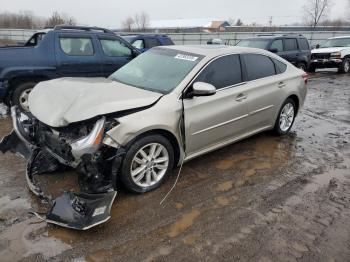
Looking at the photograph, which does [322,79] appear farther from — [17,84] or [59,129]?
[59,129]

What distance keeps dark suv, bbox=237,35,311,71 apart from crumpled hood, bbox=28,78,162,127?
9846 mm

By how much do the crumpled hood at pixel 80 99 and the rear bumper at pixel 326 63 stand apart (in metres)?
14.3

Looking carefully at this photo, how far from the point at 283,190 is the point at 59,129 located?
9.09 ft

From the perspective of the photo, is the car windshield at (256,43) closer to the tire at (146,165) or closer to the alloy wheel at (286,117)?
the alloy wheel at (286,117)

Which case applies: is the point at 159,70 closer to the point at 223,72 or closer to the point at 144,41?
the point at 223,72

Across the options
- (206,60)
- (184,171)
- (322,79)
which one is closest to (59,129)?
(184,171)

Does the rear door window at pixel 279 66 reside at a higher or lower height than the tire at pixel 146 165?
higher

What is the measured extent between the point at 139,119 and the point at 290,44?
39.0ft

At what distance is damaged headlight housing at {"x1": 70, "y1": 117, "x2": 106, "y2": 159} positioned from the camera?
132 inches

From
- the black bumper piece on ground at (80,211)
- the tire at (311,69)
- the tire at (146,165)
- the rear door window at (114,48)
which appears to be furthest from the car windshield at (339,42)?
the black bumper piece on ground at (80,211)

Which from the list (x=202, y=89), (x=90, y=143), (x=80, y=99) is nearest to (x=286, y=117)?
(x=202, y=89)

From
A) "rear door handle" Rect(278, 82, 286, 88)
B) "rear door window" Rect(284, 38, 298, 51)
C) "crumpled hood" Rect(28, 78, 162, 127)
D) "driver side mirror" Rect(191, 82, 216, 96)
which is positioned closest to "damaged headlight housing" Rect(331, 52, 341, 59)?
"rear door window" Rect(284, 38, 298, 51)

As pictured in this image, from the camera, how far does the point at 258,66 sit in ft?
17.7

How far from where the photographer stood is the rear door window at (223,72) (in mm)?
4508
